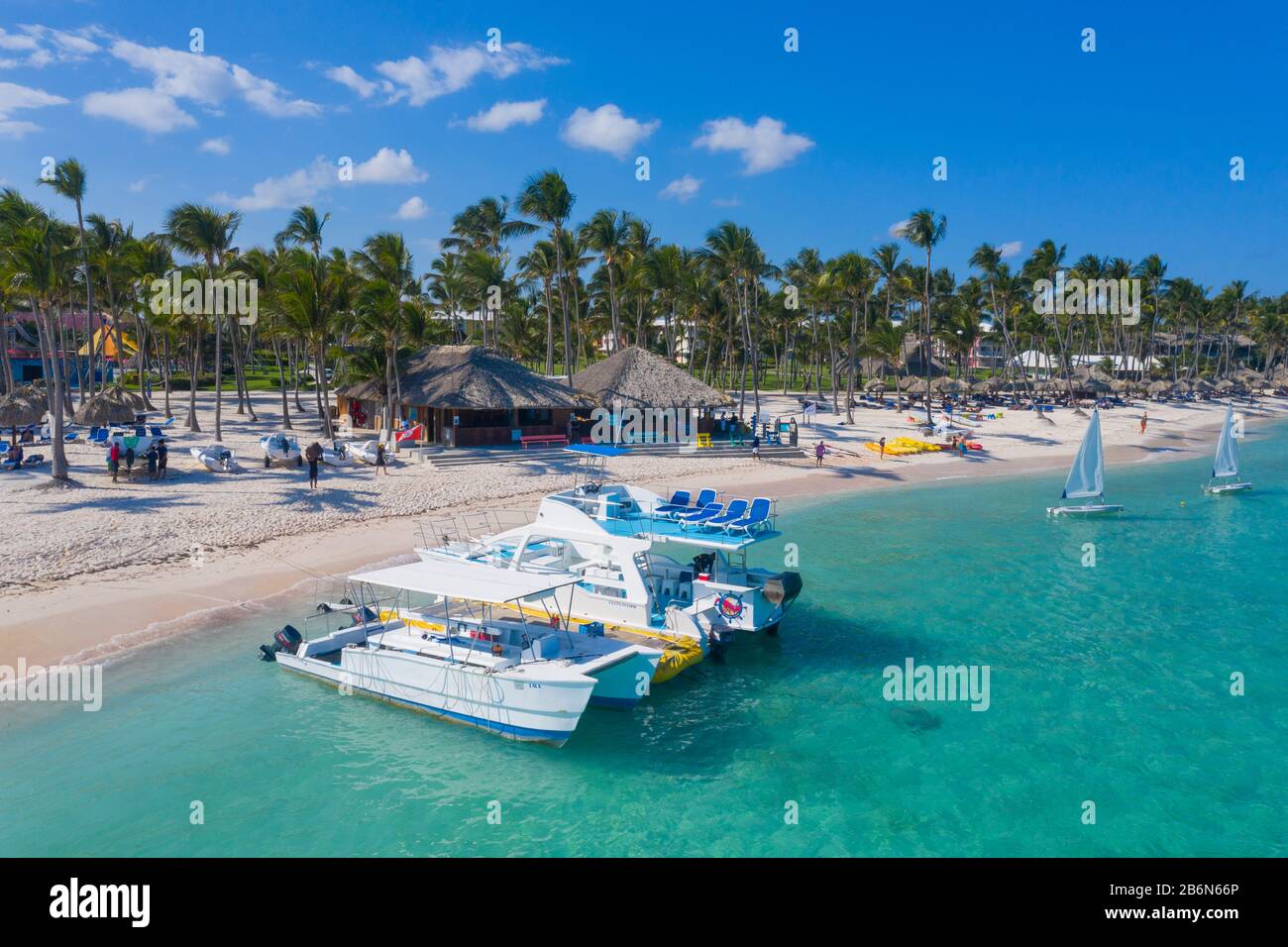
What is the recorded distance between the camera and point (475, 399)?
38625 millimetres

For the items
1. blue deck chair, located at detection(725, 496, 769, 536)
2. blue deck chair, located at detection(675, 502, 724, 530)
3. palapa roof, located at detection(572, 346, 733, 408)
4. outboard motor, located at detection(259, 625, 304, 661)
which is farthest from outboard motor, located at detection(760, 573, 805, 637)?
palapa roof, located at detection(572, 346, 733, 408)

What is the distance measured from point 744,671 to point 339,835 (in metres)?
8.86

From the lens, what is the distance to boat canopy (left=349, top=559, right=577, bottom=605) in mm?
14492

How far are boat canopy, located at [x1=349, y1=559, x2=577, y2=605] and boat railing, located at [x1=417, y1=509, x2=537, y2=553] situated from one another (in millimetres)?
7739

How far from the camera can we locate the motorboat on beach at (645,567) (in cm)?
1720

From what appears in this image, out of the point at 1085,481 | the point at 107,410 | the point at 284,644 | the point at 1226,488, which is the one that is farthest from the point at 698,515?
the point at 107,410

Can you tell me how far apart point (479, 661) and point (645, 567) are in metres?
4.81

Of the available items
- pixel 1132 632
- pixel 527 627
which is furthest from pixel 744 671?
pixel 1132 632

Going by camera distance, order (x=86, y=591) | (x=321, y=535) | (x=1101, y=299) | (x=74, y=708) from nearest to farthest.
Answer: (x=74, y=708), (x=86, y=591), (x=321, y=535), (x=1101, y=299)

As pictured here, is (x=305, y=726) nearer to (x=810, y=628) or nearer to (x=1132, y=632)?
(x=810, y=628)

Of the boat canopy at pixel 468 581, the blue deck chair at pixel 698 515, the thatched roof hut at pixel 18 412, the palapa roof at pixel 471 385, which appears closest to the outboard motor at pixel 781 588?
the blue deck chair at pixel 698 515

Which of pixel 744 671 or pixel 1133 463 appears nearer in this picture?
pixel 744 671

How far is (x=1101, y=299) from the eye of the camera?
87.1 metres
